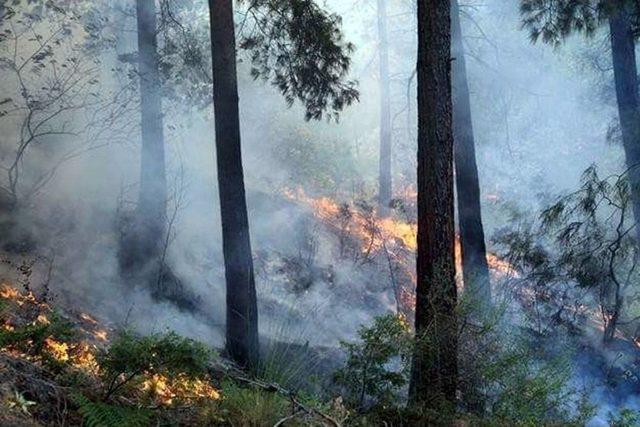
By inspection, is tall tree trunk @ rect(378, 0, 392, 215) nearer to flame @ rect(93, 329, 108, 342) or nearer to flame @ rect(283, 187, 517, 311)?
flame @ rect(283, 187, 517, 311)

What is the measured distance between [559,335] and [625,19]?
20.2 feet

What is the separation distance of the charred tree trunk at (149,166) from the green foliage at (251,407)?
8294mm

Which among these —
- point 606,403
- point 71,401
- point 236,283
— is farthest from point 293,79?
point 606,403

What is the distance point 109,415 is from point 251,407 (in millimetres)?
854

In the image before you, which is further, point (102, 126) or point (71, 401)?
point (102, 126)

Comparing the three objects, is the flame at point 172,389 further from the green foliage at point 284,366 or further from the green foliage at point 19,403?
the green foliage at point 19,403

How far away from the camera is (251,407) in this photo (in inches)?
143

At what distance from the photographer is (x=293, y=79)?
31.9 ft

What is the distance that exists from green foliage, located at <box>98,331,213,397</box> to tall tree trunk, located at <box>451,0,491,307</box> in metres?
6.99

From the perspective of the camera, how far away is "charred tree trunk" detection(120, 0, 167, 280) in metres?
11.9

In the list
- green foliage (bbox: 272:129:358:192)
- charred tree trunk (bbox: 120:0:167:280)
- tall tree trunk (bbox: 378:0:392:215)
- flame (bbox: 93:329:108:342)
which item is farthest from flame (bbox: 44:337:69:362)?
tall tree trunk (bbox: 378:0:392:215)

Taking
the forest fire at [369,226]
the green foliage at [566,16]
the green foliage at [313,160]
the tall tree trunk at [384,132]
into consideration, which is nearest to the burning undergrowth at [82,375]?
the green foliage at [566,16]

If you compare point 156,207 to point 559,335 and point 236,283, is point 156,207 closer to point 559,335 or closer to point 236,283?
point 236,283

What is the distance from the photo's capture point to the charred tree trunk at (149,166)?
38.9ft
